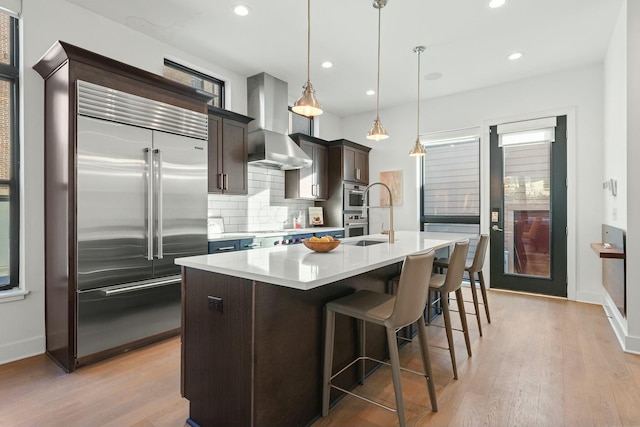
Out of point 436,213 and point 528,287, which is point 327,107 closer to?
point 436,213

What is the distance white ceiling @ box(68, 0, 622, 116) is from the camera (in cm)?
304

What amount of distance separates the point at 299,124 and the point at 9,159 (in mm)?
3833

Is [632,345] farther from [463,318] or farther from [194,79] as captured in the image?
[194,79]

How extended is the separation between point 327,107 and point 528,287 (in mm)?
4223

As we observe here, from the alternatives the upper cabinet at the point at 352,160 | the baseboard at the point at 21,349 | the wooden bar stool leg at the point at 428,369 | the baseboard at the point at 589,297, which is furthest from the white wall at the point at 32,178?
the baseboard at the point at 589,297

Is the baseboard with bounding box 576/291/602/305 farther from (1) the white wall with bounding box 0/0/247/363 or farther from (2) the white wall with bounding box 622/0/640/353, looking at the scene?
(1) the white wall with bounding box 0/0/247/363

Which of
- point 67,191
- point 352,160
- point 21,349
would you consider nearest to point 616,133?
point 352,160

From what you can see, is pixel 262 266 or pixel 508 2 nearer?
pixel 262 266

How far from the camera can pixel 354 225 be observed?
5.79m

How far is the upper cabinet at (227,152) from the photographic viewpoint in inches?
150

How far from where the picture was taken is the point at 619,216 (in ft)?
10.5

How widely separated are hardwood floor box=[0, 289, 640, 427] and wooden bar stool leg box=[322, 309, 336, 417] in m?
0.10

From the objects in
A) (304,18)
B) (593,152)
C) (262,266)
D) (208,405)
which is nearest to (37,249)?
(208,405)

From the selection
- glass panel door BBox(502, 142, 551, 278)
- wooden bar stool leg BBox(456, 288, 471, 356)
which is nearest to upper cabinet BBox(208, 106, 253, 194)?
wooden bar stool leg BBox(456, 288, 471, 356)
